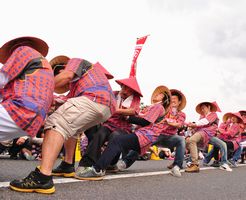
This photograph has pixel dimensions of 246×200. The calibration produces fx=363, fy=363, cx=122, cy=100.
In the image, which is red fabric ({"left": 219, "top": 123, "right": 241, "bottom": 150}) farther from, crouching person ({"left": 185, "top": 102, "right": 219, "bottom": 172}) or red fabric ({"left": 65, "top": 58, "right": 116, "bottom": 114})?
red fabric ({"left": 65, "top": 58, "right": 116, "bottom": 114})

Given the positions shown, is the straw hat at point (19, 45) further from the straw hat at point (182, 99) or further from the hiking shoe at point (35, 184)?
the straw hat at point (182, 99)

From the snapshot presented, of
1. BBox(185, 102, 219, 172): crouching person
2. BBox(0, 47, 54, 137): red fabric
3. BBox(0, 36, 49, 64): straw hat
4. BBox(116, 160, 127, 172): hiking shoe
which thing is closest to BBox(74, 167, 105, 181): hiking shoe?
BBox(116, 160, 127, 172): hiking shoe

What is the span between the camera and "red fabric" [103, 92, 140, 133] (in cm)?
561

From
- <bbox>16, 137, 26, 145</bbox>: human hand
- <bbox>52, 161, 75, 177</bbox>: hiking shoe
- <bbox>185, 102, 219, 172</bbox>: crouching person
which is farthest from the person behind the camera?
<bbox>185, 102, 219, 172</bbox>: crouching person

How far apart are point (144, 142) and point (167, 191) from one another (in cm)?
139

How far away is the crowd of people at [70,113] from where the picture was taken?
3184 mm

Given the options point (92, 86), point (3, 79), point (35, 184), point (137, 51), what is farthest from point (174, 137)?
point (137, 51)

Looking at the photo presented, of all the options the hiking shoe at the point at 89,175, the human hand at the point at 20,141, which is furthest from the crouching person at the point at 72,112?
the human hand at the point at 20,141

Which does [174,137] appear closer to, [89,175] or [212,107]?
[212,107]

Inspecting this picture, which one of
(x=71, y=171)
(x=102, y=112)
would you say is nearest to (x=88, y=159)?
(x=71, y=171)

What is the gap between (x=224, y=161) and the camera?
942 centimetres

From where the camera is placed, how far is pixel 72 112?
12.7ft

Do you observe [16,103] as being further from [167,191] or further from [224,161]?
[224,161]

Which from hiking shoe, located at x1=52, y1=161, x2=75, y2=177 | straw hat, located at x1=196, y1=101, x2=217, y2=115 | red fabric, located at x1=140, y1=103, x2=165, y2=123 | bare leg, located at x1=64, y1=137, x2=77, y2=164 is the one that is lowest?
hiking shoe, located at x1=52, y1=161, x2=75, y2=177
